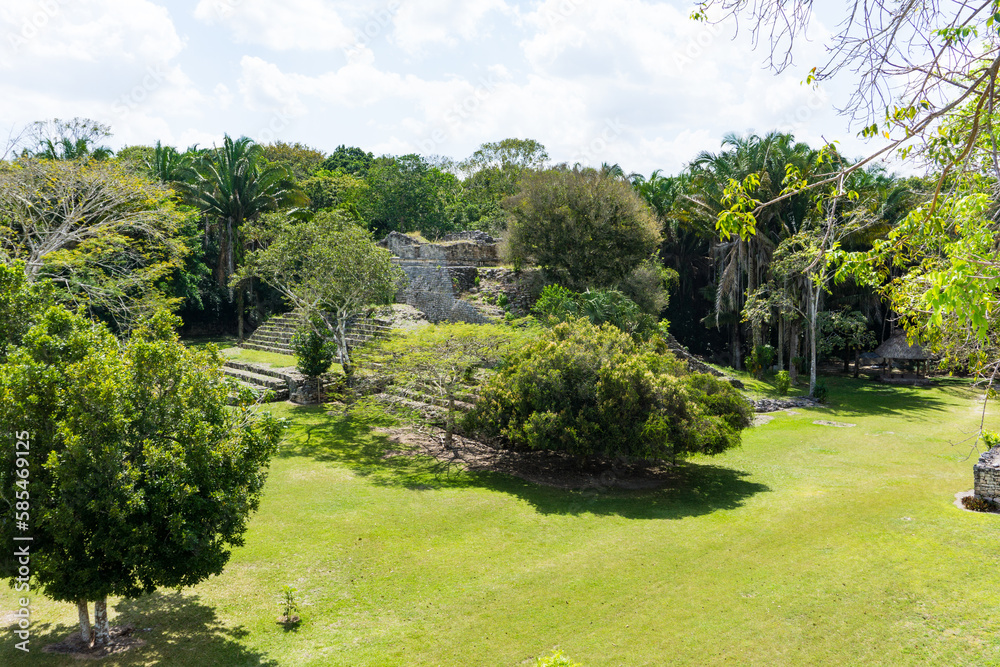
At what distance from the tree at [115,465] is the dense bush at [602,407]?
5897mm

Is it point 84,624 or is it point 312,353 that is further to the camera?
point 312,353

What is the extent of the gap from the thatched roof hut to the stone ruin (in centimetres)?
1713

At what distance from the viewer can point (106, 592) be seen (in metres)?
4.83

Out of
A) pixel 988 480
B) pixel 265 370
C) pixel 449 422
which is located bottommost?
pixel 988 480

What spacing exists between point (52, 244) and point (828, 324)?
24744mm

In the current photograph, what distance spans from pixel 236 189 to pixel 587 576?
23556 millimetres

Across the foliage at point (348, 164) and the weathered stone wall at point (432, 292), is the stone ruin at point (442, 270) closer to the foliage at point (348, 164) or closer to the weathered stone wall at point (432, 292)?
the weathered stone wall at point (432, 292)

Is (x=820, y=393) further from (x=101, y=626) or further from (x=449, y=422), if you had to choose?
(x=101, y=626)

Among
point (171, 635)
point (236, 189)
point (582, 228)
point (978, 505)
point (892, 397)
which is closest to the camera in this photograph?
point (171, 635)

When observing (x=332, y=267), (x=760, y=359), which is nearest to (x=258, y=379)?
(x=332, y=267)

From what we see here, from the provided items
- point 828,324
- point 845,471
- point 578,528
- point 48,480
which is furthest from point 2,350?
point 828,324

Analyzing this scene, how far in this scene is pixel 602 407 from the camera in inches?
411

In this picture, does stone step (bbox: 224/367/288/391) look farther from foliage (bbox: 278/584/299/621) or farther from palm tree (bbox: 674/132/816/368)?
palm tree (bbox: 674/132/816/368)

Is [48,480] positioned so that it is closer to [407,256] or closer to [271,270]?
[271,270]
